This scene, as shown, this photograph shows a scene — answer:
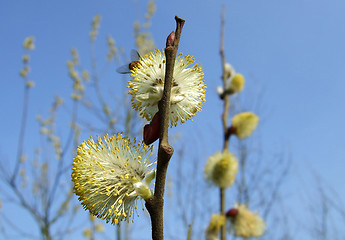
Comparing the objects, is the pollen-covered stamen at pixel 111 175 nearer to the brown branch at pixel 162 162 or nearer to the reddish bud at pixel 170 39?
the brown branch at pixel 162 162

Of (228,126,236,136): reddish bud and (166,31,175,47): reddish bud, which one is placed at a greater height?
(228,126,236,136): reddish bud

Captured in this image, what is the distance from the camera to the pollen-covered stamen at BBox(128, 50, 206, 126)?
36.6 inches

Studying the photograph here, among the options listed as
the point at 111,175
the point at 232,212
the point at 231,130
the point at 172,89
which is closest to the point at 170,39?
the point at 172,89

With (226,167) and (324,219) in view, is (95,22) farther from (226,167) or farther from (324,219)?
(324,219)

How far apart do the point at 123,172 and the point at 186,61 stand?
1.17 feet

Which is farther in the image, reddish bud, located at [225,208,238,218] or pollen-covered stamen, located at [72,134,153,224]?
reddish bud, located at [225,208,238,218]

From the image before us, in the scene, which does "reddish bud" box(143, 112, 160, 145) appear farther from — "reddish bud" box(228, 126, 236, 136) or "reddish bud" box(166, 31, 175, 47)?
"reddish bud" box(228, 126, 236, 136)

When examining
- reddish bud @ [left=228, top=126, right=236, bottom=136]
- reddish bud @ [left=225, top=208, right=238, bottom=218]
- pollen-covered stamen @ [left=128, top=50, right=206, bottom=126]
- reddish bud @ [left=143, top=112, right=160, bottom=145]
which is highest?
reddish bud @ [left=228, top=126, right=236, bottom=136]

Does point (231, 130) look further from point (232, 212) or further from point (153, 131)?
point (153, 131)

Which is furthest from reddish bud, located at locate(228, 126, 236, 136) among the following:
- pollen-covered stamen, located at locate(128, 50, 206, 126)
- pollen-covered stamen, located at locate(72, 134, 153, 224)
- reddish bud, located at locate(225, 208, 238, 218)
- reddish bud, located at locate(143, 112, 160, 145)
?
reddish bud, located at locate(143, 112, 160, 145)

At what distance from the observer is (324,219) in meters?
7.20

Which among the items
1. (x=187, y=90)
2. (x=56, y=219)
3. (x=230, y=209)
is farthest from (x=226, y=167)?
(x=56, y=219)

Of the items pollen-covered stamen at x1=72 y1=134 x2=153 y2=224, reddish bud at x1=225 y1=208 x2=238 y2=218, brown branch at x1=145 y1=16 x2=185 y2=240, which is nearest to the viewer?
brown branch at x1=145 y1=16 x2=185 y2=240

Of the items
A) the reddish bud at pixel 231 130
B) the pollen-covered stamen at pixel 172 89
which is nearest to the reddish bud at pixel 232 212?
the reddish bud at pixel 231 130
